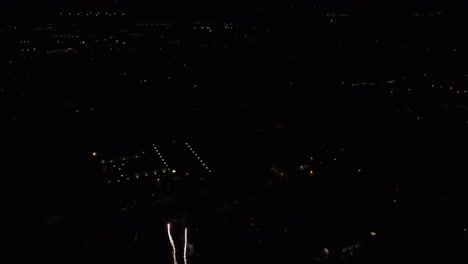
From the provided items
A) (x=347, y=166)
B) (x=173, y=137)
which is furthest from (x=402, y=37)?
(x=173, y=137)

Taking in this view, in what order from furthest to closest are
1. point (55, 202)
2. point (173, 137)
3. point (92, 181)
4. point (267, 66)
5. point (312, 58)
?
point (312, 58)
point (267, 66)
point (173, 137)
point (92, 181)
point (55, 202)

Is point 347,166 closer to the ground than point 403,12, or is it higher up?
closer to the ground

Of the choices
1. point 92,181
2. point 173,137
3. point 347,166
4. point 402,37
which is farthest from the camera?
point 402,37

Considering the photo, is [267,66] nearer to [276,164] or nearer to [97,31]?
[276,164]

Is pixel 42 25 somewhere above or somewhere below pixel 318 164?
above

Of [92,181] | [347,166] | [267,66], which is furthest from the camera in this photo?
[267,66]

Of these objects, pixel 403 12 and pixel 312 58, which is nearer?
pixel 312 58

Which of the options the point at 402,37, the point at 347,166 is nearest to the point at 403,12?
the point at 402,37

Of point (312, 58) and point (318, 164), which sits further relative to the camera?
point (312, 58)

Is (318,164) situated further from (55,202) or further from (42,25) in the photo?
(42,25)
